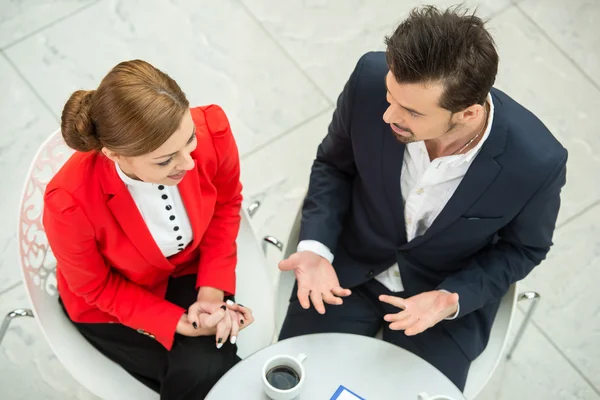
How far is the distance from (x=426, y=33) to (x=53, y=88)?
188 cm

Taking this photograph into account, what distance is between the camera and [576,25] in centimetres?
333

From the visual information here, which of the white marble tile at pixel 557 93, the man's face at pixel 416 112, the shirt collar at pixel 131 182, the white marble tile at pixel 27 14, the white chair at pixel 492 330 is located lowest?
the white marble tile at pixel 557 93

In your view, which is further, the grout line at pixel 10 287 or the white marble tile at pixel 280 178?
the white marble tile at pixel 280 178

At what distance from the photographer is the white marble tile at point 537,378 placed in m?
2.62

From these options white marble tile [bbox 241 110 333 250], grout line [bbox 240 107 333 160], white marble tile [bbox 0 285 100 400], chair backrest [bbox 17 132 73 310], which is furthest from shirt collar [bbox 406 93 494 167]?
white marble tile [bbox 0 285 100 400]

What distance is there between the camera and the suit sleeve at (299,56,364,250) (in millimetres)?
2074

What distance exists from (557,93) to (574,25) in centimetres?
38

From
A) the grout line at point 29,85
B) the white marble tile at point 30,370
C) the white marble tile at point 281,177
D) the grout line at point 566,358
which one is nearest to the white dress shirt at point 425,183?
the white marble tile at point 281,177

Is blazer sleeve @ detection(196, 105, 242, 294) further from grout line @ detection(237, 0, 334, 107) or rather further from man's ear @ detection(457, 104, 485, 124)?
grout line @ detection(237, 0, 334, 107)

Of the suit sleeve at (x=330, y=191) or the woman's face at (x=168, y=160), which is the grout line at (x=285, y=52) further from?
the woman's face at (x=168, y=160)

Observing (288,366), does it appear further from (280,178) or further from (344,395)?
(280,178)

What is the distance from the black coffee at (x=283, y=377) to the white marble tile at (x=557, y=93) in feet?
5.19

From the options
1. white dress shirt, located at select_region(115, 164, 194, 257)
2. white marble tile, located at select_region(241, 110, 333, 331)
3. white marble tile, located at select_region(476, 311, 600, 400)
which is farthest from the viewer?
white marble tile, located at select_region(241, 110, 333, 331)

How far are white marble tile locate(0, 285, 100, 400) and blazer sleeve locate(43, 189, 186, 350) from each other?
0.70 metres
